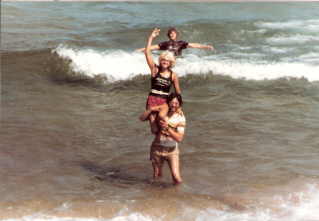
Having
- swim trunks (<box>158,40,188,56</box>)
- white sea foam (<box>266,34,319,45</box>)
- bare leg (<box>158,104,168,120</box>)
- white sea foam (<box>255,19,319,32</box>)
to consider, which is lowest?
bare leg (<box>158,104,168,120</box>)

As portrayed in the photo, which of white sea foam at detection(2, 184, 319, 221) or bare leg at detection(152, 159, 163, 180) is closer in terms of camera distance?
white sea foam at detection(2, 184, 319, 221)

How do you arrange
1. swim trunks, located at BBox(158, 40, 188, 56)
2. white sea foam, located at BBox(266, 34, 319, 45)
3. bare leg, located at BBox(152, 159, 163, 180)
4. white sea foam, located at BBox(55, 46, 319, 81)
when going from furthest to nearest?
white sea foam, located at BBox(266, 34, 319, 45)
white sea foam, located at BBox(55, 46, 319, 81)
swim trunks, located at BBox(158, 40, 188, 56)
bare leg, located at BBox(152, 159, 163, 180)

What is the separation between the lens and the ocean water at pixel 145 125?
6.86m

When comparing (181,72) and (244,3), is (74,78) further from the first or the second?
(244,3)

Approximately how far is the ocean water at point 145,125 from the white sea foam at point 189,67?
0.16 feet

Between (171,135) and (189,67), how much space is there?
847 cm

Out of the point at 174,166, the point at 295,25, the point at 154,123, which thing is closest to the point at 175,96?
the point at 154,123

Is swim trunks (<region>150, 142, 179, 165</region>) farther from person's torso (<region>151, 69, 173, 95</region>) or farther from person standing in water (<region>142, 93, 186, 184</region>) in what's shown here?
person's torso (<region>151, 69, 173, 95</region>)

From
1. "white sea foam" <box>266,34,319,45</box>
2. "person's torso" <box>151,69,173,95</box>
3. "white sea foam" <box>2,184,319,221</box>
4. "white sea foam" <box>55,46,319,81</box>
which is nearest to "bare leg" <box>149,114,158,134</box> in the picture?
"person's torso" <box>151,69,173,95</box>

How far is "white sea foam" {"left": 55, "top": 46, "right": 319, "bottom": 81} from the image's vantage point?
14.5 m

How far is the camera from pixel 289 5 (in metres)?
27.1

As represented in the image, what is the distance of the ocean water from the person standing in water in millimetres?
410

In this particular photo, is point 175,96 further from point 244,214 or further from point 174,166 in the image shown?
point 244,214

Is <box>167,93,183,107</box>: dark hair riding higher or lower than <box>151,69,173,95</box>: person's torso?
lower
